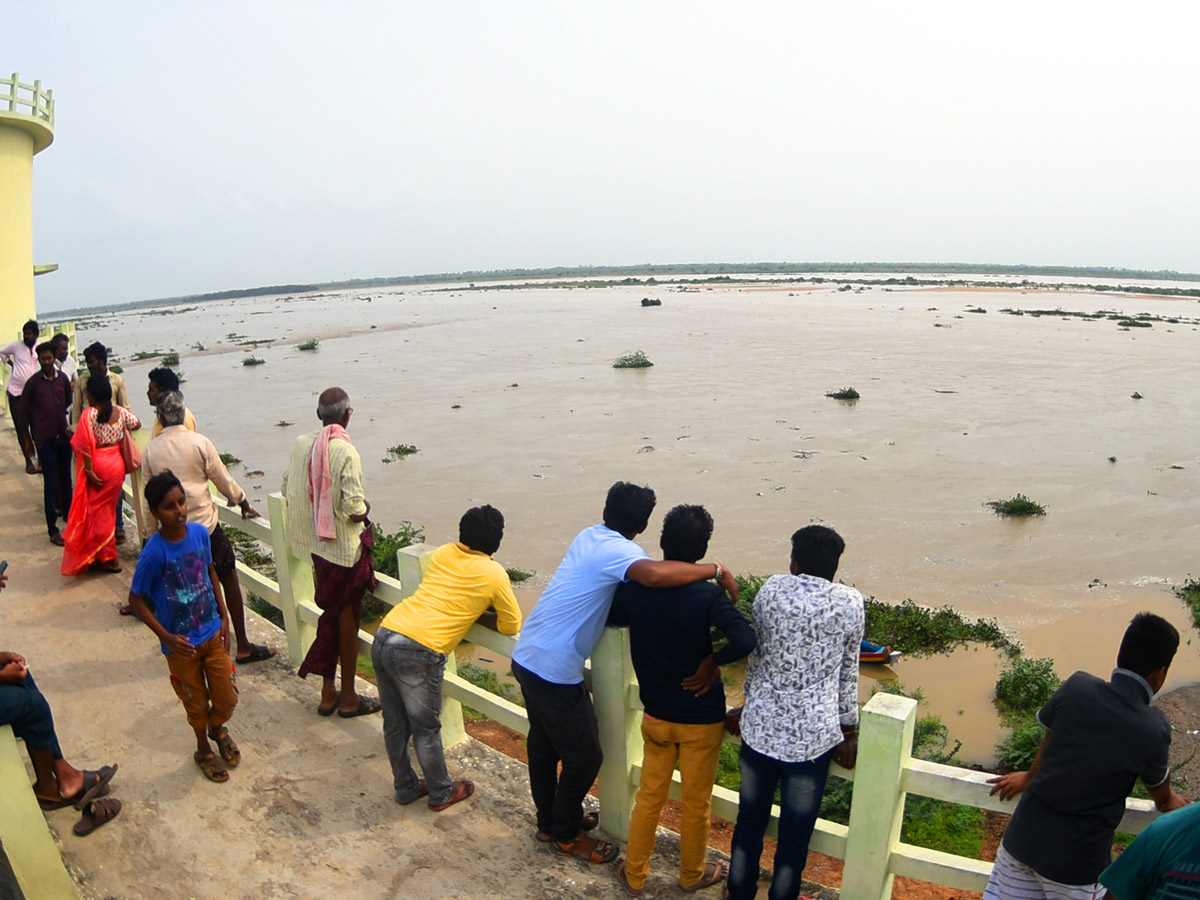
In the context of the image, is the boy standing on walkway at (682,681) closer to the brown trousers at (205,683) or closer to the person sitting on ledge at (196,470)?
the brown trousers at (205,683)

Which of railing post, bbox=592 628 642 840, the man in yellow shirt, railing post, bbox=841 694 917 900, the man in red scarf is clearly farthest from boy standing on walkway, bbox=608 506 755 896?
the man in red scarf

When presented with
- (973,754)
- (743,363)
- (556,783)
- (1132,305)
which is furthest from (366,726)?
(1132,305)

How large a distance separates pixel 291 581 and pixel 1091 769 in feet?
14.9

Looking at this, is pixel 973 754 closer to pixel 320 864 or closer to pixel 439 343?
pixel 320 864

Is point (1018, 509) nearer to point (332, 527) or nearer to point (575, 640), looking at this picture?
point (575, 640)

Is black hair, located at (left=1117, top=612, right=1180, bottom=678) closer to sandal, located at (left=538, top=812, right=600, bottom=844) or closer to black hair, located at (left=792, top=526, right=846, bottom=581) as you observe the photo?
black hair, located at (left=792, top=526, right=846, bottom=581)

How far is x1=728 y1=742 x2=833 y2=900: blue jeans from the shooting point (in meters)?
3.02

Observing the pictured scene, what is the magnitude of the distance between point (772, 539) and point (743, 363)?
60.2 ft

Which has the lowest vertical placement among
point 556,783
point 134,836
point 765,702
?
point 134,836

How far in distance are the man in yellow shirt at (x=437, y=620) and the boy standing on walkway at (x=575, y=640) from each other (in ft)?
0.96

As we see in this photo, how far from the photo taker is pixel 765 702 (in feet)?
9.84

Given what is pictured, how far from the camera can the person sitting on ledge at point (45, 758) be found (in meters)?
3.31

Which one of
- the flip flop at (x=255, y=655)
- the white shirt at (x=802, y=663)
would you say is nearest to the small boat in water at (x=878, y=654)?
the white shirt at (x=802, y=663)

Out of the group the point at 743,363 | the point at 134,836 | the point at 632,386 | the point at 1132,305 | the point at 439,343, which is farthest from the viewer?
the point at 1132,305
